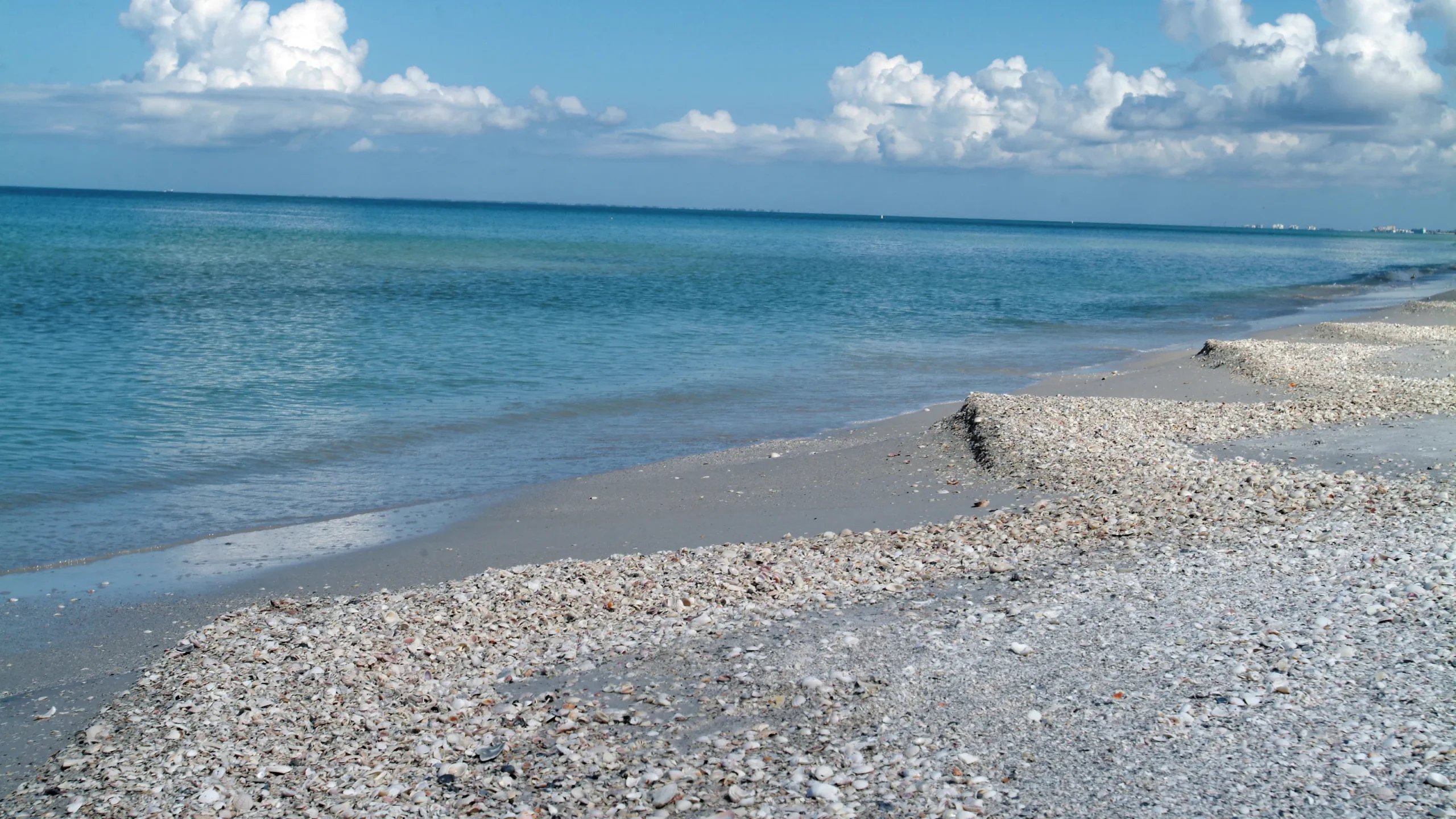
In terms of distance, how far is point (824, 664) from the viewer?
7047 mm

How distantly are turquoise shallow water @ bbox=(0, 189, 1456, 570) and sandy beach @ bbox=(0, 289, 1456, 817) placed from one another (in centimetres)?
354

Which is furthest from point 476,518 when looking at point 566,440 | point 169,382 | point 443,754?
point 169,382

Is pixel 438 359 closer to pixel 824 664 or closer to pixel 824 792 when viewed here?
pixel 824 664

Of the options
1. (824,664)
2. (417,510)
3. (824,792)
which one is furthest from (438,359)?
(824,792)

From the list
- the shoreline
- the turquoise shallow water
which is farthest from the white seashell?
the turquoise shallow water

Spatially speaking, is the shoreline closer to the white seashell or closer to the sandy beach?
the sandy beach

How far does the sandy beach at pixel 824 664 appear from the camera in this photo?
18.5 feet

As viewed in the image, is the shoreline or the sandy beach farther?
the shoreline

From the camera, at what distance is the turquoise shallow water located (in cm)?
1416

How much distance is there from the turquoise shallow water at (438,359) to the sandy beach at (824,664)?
3535mm

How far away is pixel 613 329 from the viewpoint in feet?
106

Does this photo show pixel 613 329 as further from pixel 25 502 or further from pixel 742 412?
pixel 25 502

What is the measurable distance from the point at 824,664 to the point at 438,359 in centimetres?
1990

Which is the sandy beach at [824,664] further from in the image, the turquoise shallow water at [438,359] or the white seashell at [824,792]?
the turquoise shallow water at [438,359]
